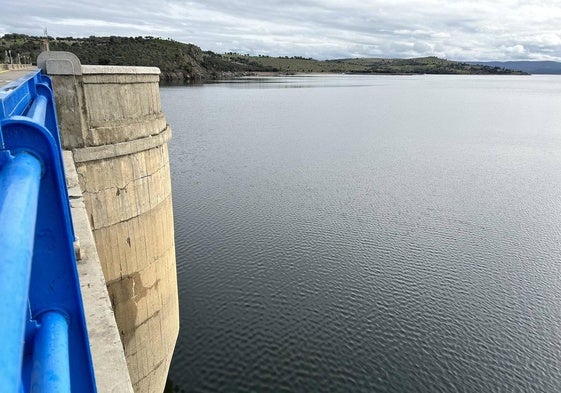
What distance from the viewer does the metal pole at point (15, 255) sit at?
953 mm

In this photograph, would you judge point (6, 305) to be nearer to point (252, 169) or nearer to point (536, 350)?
point (536, 350)

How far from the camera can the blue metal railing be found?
1087 millimetres

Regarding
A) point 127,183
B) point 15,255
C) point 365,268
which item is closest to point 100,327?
point 15,255

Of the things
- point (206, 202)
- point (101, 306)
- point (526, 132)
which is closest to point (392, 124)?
point (526, 132)

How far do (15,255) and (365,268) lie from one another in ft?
69.3

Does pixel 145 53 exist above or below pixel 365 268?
above

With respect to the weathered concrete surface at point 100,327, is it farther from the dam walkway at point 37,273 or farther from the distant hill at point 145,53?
the distant hill at point 145,53

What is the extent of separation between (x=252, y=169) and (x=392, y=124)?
2789 centimetres

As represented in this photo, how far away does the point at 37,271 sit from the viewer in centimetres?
196

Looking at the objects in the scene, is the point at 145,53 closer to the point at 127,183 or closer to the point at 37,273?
the point at 127,183

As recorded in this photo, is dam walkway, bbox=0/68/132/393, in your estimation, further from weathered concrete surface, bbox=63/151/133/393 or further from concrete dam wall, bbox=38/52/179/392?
concrete dam wall, bbox=38/52/179/392

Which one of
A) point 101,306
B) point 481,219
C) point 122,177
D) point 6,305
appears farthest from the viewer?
point 481,219

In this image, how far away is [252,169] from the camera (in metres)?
34.2

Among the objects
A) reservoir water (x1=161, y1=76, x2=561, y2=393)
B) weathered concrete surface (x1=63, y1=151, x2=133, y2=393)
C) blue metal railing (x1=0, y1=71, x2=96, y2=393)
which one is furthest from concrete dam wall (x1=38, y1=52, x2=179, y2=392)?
reservoir water (x1=161, y1=76, x2=561, y2=393)
